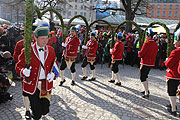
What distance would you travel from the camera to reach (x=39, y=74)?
3.09 m

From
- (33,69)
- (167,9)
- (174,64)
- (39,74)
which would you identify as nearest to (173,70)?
(174,64)

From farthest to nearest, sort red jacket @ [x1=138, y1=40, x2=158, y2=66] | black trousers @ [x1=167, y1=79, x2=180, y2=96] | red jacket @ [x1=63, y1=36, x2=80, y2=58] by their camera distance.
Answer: red jacket @ [x1=63, y1=36, x2=80, y2=58] < red jacket @ [x1=138, y1=40, x2=158, y2=66] < black trousers @ [x1=167, y1=79, x2=180, y2=96]

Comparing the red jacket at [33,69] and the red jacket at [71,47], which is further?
the red jacket at [71,47]

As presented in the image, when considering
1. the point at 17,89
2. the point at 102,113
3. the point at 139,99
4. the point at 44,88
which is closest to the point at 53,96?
the point at 17,89

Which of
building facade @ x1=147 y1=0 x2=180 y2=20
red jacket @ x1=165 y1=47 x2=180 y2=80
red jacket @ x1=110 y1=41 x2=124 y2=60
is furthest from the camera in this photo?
building facade @ x1=147 y1=0 x2=180 y2=20

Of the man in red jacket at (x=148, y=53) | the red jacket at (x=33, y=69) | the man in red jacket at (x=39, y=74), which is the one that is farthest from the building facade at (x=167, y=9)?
the red jacket at (x=33, y=69)

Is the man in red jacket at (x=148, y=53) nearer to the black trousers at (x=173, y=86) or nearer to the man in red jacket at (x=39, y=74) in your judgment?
the black trousers at (x=173, y=86)

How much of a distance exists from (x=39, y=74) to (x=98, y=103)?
2.43 metres

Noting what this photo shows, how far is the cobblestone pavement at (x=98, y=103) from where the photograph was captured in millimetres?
4141

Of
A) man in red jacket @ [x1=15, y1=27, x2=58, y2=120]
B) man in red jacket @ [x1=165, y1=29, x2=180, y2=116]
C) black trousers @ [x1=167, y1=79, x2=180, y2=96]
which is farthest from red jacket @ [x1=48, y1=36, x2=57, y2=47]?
black trousers @ [x1=167, y1=79, x2=180, y2=96]

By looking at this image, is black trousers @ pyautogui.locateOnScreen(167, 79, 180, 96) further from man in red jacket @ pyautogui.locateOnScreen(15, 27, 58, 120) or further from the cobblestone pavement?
man in red jacket @ pyautogui.locateOnScreen(15, 27, 58, 120)

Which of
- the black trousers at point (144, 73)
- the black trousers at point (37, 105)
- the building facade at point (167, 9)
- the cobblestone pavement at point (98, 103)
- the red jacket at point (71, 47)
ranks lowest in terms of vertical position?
the cobblestone pavement at point (98, 103)

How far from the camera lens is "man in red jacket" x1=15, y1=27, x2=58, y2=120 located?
119 inches

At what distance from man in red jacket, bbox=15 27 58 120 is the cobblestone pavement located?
99 cm
